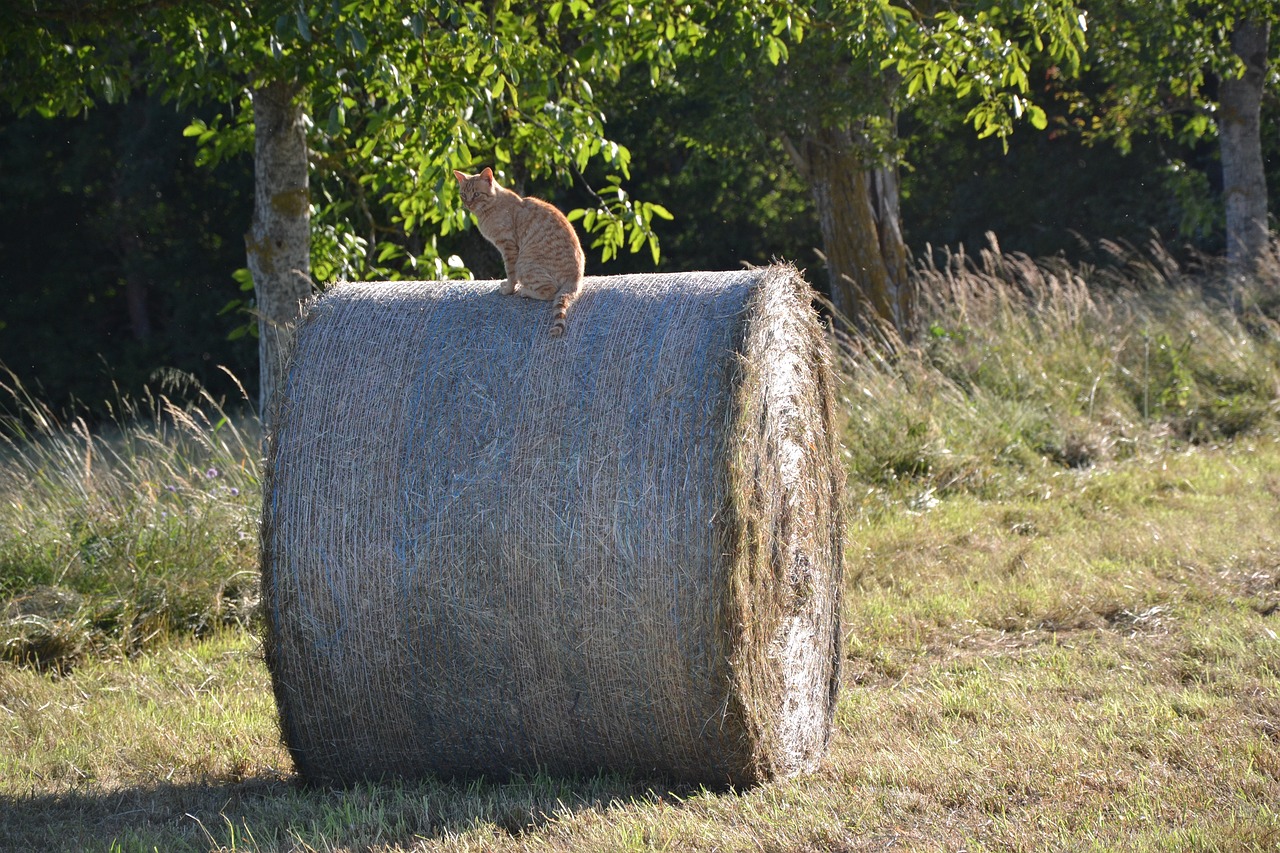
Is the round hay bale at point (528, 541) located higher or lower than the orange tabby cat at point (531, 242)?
lower

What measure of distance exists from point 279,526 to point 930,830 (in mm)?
2169

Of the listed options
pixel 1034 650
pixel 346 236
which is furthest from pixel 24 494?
pixel 1034 650

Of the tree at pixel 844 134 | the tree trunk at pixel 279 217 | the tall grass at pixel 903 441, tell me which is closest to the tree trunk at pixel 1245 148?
the tall grass at pixel 903 441

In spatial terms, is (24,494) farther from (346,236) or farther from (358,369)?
(358,369)

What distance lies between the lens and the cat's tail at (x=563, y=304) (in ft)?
13.3

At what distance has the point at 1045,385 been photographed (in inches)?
390

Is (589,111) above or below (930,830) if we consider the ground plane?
above

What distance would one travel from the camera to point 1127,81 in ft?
48.5

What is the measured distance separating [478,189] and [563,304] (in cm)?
110

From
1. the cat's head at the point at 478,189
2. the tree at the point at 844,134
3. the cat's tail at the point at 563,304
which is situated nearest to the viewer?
the cat's tail at the point at 563,304

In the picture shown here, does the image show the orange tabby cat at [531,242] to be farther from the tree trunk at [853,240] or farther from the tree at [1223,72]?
the tree at [1223,72]

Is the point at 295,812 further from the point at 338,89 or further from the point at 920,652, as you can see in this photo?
the point at 338,89

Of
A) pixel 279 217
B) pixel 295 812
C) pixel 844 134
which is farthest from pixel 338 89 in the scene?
pixel 844 134

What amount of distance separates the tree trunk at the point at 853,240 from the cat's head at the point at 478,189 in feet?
26.2
